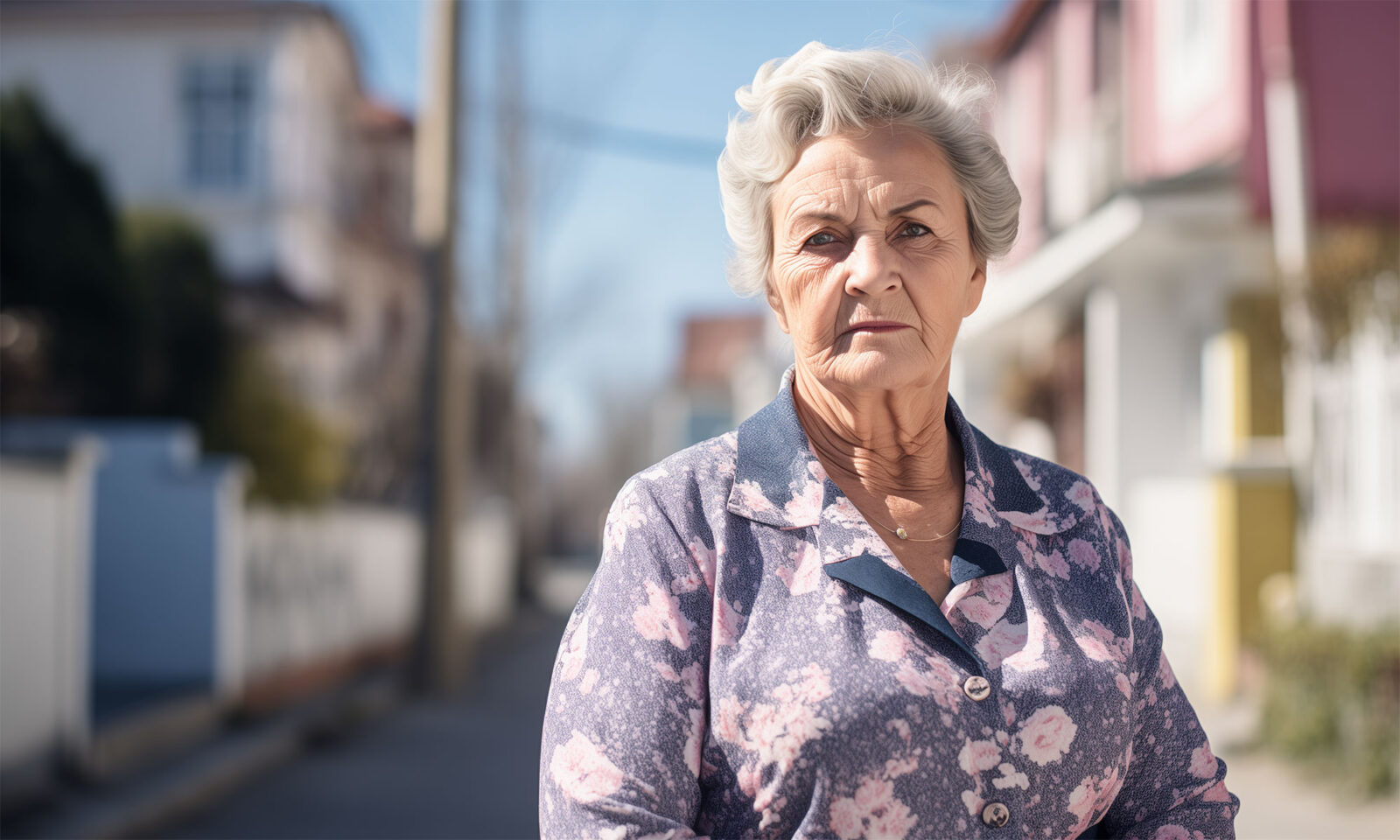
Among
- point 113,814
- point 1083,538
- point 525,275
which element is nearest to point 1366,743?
point 1083,538

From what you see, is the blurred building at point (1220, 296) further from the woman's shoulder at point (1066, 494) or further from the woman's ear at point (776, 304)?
the woman's ear at point (776, 304)

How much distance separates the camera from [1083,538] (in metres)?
2.18

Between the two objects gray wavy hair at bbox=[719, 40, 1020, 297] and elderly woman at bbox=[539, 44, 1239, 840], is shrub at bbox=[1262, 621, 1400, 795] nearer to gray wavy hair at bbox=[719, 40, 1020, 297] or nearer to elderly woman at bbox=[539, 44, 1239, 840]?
elderly woman at bbox=[539, 44, 1239, 840]

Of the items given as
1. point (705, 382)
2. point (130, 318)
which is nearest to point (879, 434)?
point (130, 318)

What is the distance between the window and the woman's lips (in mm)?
19910

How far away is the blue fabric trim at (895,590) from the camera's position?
1.92 metres

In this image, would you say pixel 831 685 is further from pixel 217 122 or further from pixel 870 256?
pixel 217 122

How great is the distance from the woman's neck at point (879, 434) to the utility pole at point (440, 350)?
10684mm

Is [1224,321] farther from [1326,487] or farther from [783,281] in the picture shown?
[783,281]

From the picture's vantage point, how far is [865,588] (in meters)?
1.92

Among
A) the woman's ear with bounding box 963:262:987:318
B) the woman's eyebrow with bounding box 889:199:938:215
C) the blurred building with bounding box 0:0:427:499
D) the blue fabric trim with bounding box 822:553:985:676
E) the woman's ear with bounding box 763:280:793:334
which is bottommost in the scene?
the blue fabric trim with bounding box 822:553:985:676

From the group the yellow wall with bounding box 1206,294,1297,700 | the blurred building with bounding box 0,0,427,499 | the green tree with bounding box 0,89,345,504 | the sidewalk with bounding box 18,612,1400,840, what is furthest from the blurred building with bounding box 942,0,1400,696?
the blurred building with bounding box 0,0,427,499

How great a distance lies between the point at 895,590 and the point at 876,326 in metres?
0.40

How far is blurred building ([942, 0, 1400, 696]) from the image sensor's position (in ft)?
29.3
